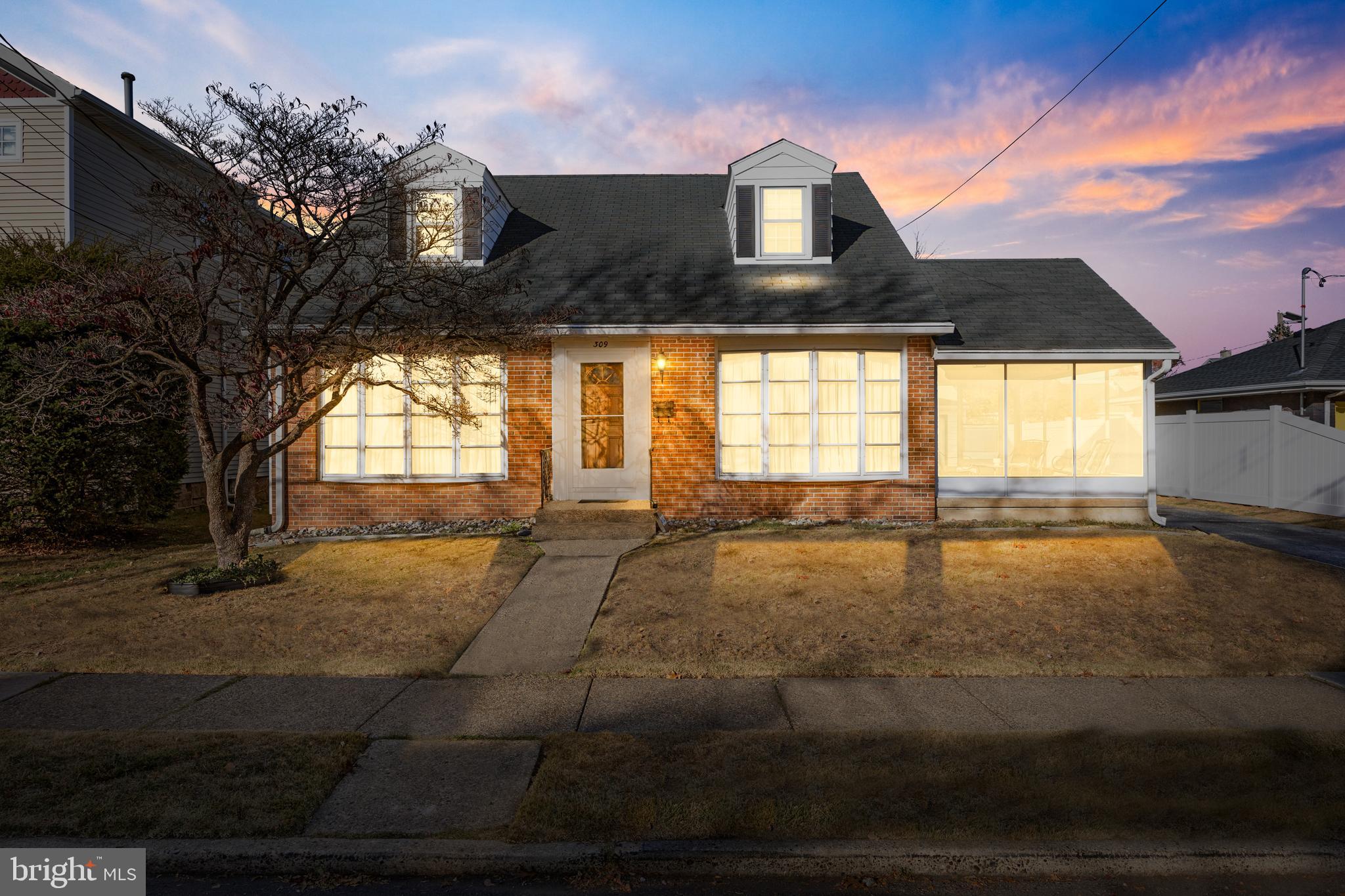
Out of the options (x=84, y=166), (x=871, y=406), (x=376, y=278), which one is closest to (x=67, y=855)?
(x=376, y=278)

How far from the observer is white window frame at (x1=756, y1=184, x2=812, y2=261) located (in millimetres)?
12648

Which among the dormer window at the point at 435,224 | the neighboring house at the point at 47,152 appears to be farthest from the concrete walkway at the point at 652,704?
the neighboring house at the point at 47,152

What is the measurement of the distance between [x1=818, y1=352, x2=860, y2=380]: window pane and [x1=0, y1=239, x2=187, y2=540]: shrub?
920 centimetres

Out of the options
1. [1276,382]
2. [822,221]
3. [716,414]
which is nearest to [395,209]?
[716,414]

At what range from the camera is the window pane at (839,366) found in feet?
37.7

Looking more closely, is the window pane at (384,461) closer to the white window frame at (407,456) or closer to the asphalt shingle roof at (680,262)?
the white window frame at (407,456)

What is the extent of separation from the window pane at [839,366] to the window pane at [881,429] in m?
0.71

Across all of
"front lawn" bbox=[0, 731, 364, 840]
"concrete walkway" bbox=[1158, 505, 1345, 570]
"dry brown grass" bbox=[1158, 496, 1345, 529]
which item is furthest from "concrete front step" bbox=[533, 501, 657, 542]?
"dry brown grass" bbox=[1158, 496, 1345, 529]

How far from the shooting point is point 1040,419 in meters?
12.8

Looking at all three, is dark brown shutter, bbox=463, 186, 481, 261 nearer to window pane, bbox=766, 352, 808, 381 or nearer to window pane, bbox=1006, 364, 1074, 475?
window pane, bbox=766, 352, 808, 381

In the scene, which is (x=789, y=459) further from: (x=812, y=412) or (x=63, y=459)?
(x=63, y=459)

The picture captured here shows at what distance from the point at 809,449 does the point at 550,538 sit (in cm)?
432

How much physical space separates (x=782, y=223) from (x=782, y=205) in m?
0.30

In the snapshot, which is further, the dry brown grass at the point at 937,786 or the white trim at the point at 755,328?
the white trim at the point at 755,328
